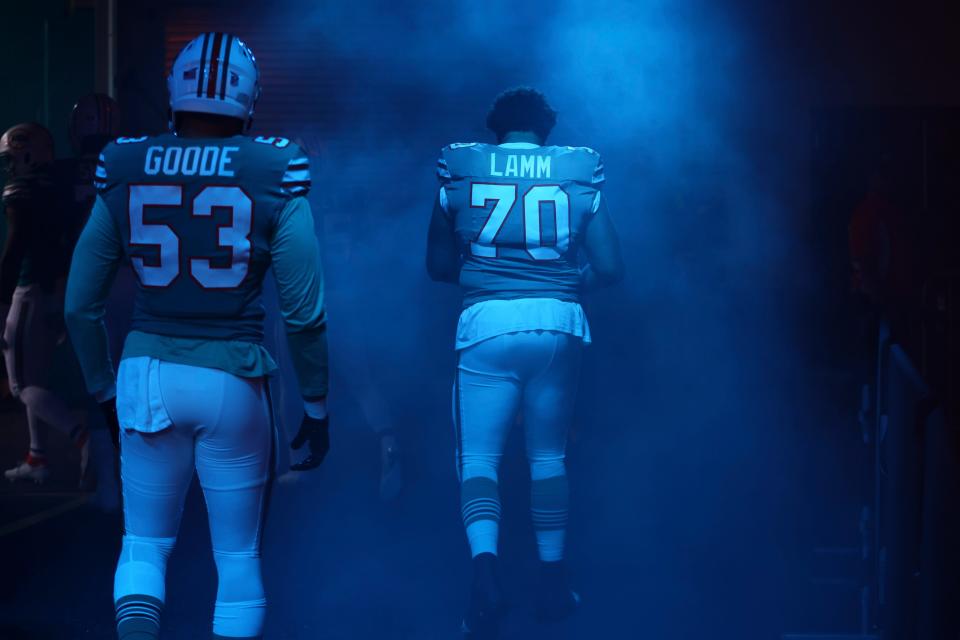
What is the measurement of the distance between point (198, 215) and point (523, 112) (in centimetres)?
169

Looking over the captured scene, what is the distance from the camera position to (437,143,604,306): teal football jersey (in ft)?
14.1

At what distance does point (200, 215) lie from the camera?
311 cm

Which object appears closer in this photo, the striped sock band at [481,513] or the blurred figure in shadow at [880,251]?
the striped sock band at [481,513]

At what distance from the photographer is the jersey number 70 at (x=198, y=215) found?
3.10 m

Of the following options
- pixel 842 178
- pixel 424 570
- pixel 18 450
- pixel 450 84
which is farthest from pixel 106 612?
pixel 842 178

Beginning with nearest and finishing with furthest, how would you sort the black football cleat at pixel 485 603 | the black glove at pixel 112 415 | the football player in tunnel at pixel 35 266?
the black glove at pixel 112 415, the black football cleat at pixel 485 603, the football player in tunnel at pixel 35 266

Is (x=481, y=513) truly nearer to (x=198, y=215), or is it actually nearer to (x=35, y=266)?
(x=198, y=215)

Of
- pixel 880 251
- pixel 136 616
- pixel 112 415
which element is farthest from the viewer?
pixel 880 251

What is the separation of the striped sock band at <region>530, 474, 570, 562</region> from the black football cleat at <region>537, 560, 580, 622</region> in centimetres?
6

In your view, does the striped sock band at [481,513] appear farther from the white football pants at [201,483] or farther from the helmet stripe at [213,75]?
the helmet stripe at [213,75]

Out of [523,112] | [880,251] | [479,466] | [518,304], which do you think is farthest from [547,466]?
[880,251]

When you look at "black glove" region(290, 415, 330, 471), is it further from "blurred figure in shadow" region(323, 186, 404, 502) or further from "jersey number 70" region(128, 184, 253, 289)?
"blurred figure in shadow" region(323, 186, 404, 502)

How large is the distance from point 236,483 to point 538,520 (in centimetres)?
162

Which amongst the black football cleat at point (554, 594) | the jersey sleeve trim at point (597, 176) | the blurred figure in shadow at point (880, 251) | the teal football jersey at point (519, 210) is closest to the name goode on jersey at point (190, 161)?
the teal football jersey at point (519, 210)
